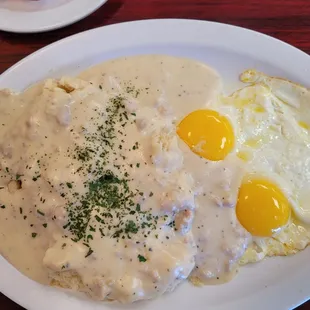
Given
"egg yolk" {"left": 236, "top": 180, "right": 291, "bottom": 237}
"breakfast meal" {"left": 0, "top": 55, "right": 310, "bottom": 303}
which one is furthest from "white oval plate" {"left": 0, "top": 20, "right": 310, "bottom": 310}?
"egg yolk" {"left": 236, "top": 180, "right": 291, "bottom": 237}

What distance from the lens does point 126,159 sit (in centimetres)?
206

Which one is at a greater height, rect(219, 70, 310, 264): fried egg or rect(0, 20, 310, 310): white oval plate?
rect(0, 20, 310, 310): white oval plate

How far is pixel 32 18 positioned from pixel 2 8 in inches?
7.5

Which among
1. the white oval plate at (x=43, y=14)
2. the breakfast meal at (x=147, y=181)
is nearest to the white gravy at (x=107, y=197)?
the breakfast meal at (x=147, y=181)

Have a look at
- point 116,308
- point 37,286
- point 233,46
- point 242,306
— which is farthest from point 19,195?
point 233,46

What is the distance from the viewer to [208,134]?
7.05 ft

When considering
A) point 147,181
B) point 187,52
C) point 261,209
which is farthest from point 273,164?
point 187,52

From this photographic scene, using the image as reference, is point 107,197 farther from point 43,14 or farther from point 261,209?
point 43,14

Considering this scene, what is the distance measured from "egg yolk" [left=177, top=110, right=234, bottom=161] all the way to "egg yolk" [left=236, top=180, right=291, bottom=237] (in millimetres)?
215

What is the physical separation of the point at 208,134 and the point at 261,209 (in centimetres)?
42

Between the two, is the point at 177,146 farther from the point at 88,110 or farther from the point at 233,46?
the point at 233,46

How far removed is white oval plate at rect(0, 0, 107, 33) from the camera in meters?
2.44

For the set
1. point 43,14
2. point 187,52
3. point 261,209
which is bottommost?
point 261,209

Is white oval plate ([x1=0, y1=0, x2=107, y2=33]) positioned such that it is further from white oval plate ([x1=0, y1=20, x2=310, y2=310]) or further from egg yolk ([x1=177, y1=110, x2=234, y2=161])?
egg yolk ([x1=177, y1=110, x2=234, y2=161])
